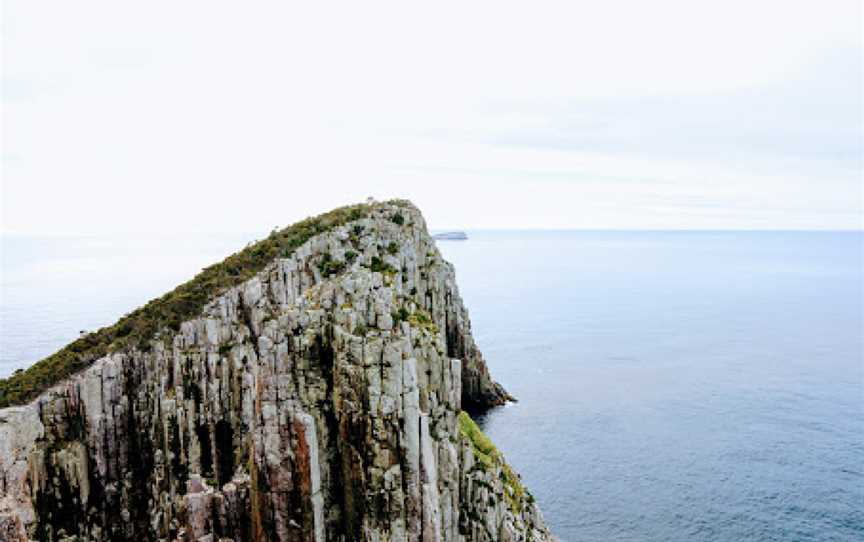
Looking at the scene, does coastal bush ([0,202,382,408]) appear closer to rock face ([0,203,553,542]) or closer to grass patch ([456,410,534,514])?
rock face ([0,203,553,542])

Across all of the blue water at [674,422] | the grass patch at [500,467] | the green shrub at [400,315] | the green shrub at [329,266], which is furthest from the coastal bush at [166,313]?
the blue water at [674,422]

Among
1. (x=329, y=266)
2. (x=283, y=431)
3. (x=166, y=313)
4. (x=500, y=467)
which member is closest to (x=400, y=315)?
(x=283, y=431)

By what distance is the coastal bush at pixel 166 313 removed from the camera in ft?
181

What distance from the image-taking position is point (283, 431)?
40.5 m

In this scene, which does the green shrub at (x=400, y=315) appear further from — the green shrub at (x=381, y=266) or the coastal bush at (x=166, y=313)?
the coastal bush at (x=166, y=313)

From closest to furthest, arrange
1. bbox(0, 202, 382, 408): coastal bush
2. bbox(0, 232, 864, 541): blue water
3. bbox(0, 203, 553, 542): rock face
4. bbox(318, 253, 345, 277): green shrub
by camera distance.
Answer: bbox(0, 203, 553, 542): rock face → bbox(0, 202, 382, 408): coastal bush → bbox(318, 253, 345, 277): green shrub → bbox(0, 232, 864, 541): blue water

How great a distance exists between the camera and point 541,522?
5828cm

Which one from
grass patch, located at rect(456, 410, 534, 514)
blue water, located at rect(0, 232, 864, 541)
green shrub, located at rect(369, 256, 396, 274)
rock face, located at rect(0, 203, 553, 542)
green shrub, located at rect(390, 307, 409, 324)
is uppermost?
green shrub, located at rect(369, 256, 396, 274)

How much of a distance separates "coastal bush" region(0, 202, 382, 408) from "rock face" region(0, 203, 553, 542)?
1565mm

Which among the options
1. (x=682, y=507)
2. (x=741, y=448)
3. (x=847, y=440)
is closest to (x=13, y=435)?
(x=682, y=507)

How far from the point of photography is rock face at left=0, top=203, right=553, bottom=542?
3981 cm

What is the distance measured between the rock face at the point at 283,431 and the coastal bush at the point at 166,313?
5.13 feet

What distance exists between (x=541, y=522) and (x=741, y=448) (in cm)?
4944

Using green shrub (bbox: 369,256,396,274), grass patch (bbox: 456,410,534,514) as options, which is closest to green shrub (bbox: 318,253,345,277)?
green shrub (bbox: 369,256,396,274)
